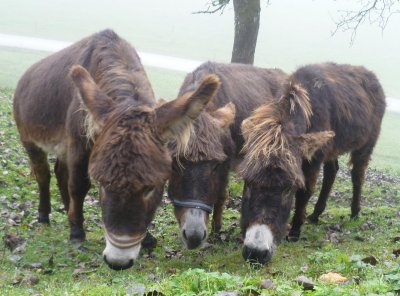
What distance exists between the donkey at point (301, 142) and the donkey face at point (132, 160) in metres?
1.39

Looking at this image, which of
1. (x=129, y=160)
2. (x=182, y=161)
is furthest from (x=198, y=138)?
(x=129, y=160)

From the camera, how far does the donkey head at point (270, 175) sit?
6.06m

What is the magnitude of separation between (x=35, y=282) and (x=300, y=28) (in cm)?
6745

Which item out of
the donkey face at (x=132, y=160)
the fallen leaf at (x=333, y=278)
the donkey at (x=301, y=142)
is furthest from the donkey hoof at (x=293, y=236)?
the donkey face at (x=132, y=160)

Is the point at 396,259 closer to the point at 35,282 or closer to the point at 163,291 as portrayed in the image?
the point at 163,291

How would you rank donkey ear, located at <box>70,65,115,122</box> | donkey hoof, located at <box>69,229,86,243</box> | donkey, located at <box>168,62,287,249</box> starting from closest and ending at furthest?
donkey ear, located at <box>70,65,115,122</box>
donkey, located at <box>168,62,287,249</box>
donkey hoof, located at <box>69,229,86,243</box>

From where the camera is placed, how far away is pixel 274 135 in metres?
6.52

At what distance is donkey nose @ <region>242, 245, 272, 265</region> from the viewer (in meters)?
5.91

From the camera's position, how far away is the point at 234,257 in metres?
7.00

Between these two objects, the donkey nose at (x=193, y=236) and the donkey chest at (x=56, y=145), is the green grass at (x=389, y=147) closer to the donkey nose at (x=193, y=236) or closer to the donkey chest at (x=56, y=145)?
the donkey chest at (x=56, y=145)

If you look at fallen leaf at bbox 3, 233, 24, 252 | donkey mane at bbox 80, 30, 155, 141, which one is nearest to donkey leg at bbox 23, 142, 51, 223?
fallen leaf at bbox 3, 233, 24, 252

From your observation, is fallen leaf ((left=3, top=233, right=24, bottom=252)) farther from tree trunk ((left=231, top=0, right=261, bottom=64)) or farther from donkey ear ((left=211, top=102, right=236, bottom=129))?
tree trunk ((left=231, top=0, right=261, bottom=64))

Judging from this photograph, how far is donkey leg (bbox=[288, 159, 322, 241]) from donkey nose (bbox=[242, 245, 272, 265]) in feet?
5.74

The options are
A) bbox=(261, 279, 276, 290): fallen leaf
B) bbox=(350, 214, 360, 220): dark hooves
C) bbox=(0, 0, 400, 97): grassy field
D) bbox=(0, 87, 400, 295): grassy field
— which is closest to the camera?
Result: bbox=(261, 279, 276, 290): fallen leaf
